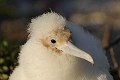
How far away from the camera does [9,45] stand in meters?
7.26

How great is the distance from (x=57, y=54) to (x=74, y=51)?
18 cm

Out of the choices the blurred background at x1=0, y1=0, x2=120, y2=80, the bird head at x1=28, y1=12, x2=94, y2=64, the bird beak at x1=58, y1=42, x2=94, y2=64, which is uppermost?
the blurred background at x1=0, y1=0, x2=120, y2=80

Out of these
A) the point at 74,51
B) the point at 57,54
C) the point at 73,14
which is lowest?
the point at 74,51

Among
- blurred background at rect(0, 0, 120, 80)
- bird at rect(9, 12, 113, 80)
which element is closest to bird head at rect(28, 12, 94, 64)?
bird at rect(9, 12, 113, 80)

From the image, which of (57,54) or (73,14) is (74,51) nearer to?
(57,54)

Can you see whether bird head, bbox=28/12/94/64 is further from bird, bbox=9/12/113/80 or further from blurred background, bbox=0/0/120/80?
blurred background, bbox=0/0/120/80

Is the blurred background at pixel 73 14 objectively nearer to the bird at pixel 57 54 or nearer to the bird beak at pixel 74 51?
the bird at pixel 57 54

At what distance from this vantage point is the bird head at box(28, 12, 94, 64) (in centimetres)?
567

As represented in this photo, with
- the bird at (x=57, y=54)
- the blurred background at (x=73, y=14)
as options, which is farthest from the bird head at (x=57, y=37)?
the blurred background at (x=73, y=14)

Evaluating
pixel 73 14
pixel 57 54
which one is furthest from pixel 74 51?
pixel 73 14

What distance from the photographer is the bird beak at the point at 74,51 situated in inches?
220

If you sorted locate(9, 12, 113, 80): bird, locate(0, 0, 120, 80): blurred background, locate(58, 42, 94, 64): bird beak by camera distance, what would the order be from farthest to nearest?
locate(0, 0, 120, 80): blurred background
locate(9, 12, 113, 80): bird
locate(58, 42, 94, 64): bird beak

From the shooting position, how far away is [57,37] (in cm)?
573

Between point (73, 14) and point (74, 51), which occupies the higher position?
point (73, 14)
